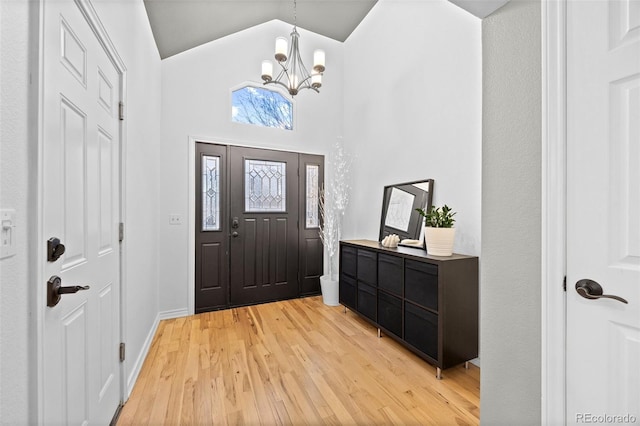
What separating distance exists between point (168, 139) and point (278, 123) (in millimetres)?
1420

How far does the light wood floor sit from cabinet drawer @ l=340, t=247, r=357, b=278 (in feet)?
1.99

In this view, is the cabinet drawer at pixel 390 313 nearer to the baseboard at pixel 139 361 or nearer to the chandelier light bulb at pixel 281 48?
the baseboard at pixel 139 361

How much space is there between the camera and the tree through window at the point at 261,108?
364 centimetres

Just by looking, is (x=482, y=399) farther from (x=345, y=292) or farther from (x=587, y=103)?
(x=345, y=292)

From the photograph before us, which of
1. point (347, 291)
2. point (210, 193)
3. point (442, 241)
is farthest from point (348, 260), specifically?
point (210, 193)

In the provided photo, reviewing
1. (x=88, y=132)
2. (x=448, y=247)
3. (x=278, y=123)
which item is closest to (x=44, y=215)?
(x=88, y=132)

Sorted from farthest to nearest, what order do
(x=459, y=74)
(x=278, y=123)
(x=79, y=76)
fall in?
(x=278, y=123), (x=459, y=74), (x=79, y=76)

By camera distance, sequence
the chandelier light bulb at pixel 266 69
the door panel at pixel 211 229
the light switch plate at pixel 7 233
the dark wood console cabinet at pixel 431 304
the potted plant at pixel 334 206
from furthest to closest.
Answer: the potted plant at pixel 334 206, the door panel at pixel 211 229, the chandelier light bulb at pixel 266 69, the dark wood console cabinet at pixel 431 304, the light switch plate at pixel 7 233

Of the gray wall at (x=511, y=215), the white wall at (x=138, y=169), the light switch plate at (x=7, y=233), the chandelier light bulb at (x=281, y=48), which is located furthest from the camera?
the chandelier light bulb at (x=281, y=48)

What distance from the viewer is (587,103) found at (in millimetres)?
976

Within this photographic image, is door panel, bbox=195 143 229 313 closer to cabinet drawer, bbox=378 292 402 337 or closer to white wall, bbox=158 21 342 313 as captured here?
white wall, bbox=158 21 342 313

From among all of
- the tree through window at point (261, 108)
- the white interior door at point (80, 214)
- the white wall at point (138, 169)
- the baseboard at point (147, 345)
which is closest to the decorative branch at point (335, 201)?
the tree through window at point (261, 108)

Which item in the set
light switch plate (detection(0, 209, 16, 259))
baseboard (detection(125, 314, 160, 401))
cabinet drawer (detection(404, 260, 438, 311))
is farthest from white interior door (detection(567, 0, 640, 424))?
baseboard (detection(125, 314, 160, 401))

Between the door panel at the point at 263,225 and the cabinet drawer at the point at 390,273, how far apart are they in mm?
1555
